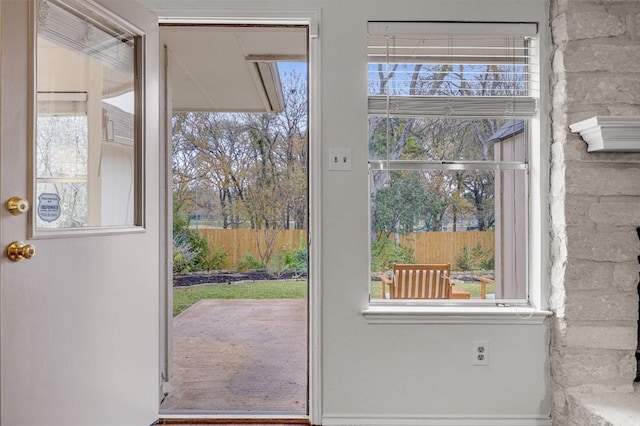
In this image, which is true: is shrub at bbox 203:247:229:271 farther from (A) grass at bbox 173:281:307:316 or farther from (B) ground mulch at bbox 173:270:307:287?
(A) grass at bbox 173:281:307:316

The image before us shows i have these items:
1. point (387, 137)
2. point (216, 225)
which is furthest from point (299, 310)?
point (387, 137)

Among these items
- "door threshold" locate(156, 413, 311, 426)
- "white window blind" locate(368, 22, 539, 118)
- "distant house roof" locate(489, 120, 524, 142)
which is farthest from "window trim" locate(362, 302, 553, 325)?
"white window blind" locate(368, 22, 539, 118)

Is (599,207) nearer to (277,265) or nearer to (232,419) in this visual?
(232,419)

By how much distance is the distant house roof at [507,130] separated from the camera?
7.33 ft

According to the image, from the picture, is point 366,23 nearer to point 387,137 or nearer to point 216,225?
point 387,137

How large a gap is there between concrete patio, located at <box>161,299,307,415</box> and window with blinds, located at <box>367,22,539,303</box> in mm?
1106

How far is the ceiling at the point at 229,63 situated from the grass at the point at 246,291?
2.10 m

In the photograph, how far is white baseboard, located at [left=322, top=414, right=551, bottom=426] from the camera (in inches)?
83.0

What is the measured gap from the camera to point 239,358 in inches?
137

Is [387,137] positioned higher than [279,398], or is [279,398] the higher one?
[387,137]

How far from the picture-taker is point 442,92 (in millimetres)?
2225

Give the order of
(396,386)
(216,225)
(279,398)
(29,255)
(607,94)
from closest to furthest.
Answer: (29,255), (607,94), (396,386), (279,398), (216,225)

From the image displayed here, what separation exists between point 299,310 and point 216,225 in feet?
4.54

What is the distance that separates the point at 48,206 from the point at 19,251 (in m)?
0.23
